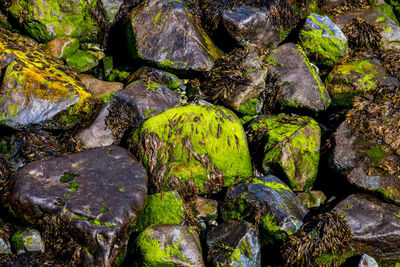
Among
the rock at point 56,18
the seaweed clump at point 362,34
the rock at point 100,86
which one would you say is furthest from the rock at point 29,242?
the seaweed clump at point 362,34

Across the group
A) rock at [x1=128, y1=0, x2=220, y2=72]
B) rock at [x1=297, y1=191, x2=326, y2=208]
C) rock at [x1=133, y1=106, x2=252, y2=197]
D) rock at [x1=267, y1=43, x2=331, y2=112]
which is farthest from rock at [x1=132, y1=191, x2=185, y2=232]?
rock at [x1=267, y1=43, x2=331, y2=112]

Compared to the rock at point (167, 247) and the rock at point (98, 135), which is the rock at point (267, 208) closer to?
the rock at point (167, 247)

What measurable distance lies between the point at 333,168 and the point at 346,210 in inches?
34.6

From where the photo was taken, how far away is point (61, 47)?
767 centimetres

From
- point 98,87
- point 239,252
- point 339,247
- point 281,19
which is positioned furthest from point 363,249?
point 98,87

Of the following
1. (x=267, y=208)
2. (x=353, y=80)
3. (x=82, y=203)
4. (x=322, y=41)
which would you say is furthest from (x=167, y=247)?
(x=322, y=41)

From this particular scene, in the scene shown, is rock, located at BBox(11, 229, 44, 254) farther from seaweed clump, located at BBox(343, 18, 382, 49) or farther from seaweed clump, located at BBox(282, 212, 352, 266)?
seaweed clump, located at BBox(343, 18, 382, 49)

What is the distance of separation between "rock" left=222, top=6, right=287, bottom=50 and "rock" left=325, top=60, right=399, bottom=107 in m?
1.57

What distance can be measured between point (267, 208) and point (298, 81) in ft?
9.48

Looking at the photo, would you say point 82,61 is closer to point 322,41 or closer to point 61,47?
point 61,47

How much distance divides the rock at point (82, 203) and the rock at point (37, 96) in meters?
0.93

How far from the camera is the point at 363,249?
5285mm

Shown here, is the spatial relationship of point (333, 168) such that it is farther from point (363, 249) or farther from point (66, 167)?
point (66, 167)

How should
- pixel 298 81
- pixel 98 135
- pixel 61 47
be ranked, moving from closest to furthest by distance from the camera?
pixel 98 135 → pixel 298 81 → pixel 61 47
